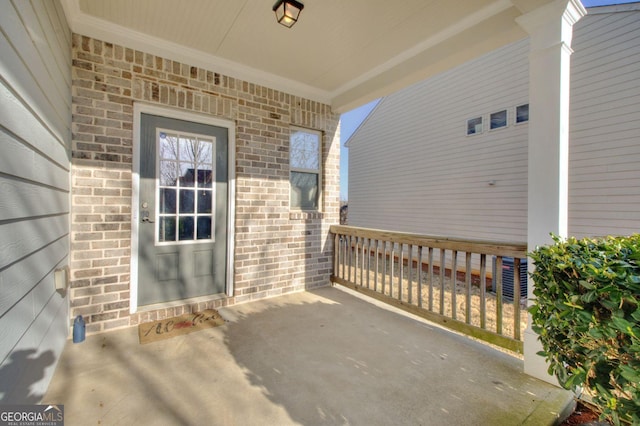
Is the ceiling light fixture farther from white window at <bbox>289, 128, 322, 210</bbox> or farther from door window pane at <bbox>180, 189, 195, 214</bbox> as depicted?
door window pane at <bbox>180, 189, 195, 214</bbox>

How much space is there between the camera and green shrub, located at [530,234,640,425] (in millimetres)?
1111

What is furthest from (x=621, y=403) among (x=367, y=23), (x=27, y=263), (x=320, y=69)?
(x=320, y=69)

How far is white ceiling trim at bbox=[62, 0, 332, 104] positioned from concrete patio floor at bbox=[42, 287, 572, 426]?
8.94ft

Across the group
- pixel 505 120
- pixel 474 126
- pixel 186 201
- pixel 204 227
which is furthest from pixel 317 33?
pixel 474 126

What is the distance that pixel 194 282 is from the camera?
124 inches

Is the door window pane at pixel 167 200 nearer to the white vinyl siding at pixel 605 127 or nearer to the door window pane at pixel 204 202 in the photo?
the door window pane at pixel 204 202

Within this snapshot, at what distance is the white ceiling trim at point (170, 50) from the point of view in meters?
2.43

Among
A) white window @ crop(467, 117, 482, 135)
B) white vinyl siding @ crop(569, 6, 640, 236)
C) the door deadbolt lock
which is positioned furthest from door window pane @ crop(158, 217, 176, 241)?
white window @ crop(467, 117, 482, 135)

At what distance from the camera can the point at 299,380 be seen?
1.95 meters

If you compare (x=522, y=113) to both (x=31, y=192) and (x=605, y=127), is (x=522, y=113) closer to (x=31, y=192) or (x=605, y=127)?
(x=605, y=127)

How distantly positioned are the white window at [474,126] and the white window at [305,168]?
13.8ft

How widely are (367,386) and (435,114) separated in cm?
699

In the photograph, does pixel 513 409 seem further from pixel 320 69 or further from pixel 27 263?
pixel 320 69

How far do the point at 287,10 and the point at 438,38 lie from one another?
149 centimetres
